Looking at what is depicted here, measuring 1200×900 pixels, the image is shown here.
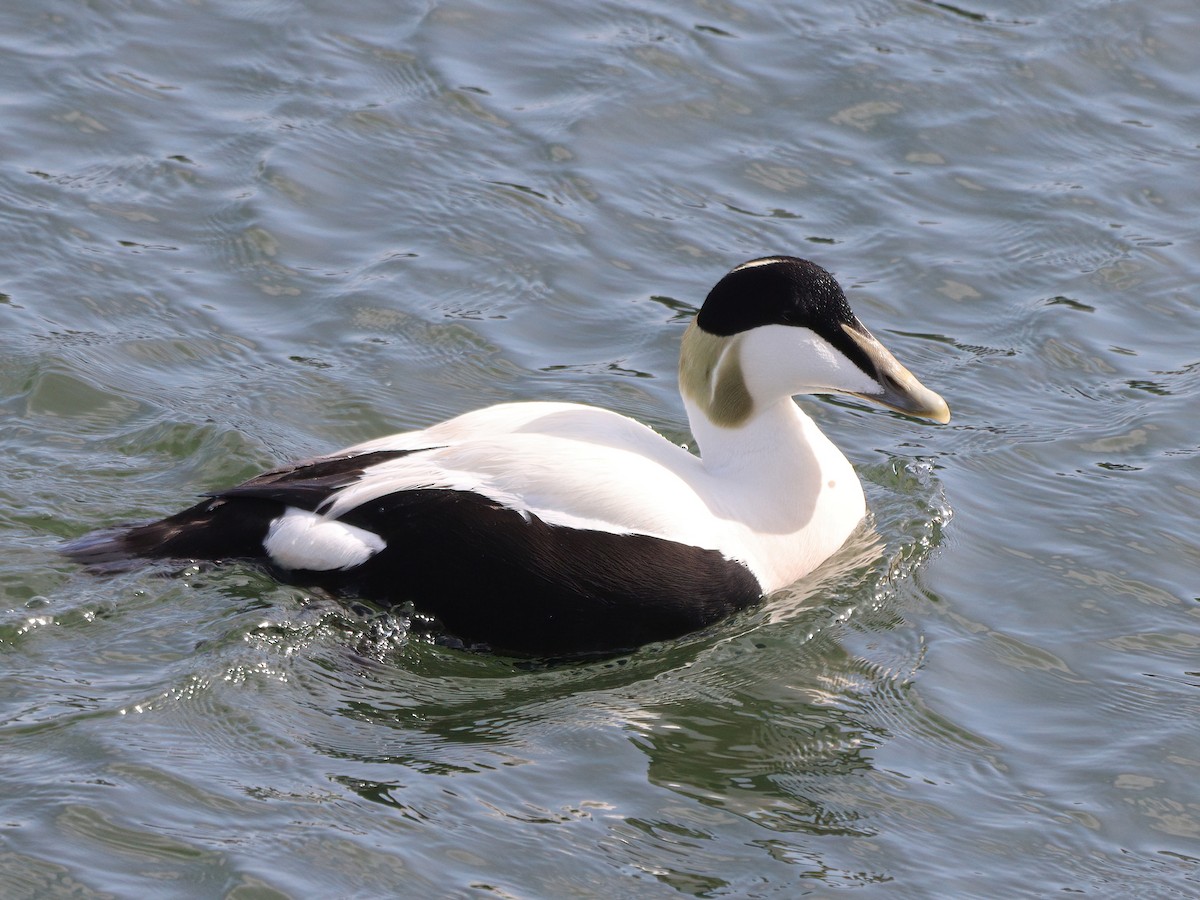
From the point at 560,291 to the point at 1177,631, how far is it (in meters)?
2.76

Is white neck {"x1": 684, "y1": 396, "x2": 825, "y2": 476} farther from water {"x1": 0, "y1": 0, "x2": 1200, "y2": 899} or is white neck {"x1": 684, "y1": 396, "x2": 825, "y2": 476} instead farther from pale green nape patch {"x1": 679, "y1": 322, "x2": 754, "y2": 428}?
water {"x1": 0, "y1": 0, "x2": 1200, "y2": 899}

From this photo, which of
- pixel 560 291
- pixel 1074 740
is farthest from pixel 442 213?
pixel 1074 740

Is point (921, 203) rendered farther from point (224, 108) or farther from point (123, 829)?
point (123, 829)

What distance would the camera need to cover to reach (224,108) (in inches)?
310

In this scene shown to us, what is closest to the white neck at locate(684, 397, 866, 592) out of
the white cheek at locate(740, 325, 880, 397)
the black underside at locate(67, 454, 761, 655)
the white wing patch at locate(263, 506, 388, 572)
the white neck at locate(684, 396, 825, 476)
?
the white neck at locate(684, 396, 825, 476)

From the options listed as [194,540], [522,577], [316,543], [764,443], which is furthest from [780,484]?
[194,540]

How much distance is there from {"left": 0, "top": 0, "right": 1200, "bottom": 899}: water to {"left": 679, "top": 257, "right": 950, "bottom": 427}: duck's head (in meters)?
0.58

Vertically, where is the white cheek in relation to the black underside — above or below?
above

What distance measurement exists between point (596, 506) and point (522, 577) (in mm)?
285

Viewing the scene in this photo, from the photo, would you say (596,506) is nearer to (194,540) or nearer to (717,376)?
(717,376)

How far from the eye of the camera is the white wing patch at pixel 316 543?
16.4 feet

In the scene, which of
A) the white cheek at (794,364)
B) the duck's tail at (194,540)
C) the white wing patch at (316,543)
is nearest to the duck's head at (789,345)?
the white cheek at (794,364)

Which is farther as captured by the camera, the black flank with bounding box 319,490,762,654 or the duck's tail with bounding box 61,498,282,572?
the duck's tail with bounding box 61,498,282,572

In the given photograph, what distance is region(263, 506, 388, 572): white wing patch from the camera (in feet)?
16.4
